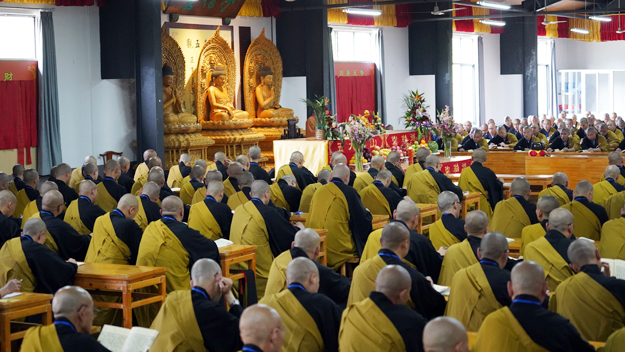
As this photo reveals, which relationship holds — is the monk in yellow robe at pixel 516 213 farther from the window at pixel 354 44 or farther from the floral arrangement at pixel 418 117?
the window at pixel 354 44

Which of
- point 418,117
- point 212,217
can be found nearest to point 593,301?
point 212,217

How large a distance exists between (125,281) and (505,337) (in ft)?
8.45

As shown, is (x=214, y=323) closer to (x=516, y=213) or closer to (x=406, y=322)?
(x=406, y=322)

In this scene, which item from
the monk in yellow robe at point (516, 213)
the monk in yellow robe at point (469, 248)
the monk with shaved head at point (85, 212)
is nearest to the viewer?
the monk in yellow robe at point (469, 248)

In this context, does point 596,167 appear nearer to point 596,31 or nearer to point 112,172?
point 112,172

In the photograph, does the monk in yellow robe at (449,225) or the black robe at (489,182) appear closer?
the monk in yellow robe at (449,225)

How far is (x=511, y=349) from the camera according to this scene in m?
3.02

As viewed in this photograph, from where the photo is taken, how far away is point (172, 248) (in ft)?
17.5

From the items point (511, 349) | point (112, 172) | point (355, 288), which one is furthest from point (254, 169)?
point (511, 349)

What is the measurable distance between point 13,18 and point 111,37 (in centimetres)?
146

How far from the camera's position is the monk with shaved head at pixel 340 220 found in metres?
6.68

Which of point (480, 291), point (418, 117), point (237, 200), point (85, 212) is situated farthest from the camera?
point (418, 117)

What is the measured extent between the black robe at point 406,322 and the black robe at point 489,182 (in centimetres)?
576

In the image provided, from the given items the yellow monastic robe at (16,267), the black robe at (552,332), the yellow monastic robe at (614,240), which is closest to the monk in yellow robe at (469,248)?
the yellow monastic robe at (614,240)
